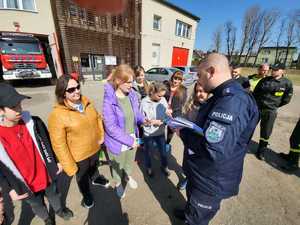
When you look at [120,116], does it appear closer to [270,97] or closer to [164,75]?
[270,97]

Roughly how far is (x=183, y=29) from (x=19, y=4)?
659 inches

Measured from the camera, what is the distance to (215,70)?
124cm

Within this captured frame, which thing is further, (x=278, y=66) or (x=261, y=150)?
(x=261, y=150)

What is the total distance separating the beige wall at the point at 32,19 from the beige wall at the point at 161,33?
8096 millimetres

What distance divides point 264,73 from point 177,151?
9.33 feet

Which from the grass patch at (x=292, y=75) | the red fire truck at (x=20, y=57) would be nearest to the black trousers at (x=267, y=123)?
the red fire truck at (x=20, y=57)

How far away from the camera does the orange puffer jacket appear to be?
1.63 meters

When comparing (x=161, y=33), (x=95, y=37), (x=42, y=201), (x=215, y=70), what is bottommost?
(x=42, y=201)

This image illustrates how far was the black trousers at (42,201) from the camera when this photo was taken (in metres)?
1.73

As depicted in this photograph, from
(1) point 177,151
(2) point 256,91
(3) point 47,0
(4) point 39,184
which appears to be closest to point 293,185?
(2) point 256,91

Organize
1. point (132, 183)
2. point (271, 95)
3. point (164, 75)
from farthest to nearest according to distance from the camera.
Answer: point (164, 75)
point (271, 95)
point (132, 183)

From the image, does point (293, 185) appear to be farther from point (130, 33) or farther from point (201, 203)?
point (130, 33)

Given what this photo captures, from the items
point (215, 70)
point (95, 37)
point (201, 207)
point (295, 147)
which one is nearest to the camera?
point (215, 70)

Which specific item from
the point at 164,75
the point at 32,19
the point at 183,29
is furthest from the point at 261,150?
the point at 183,29
